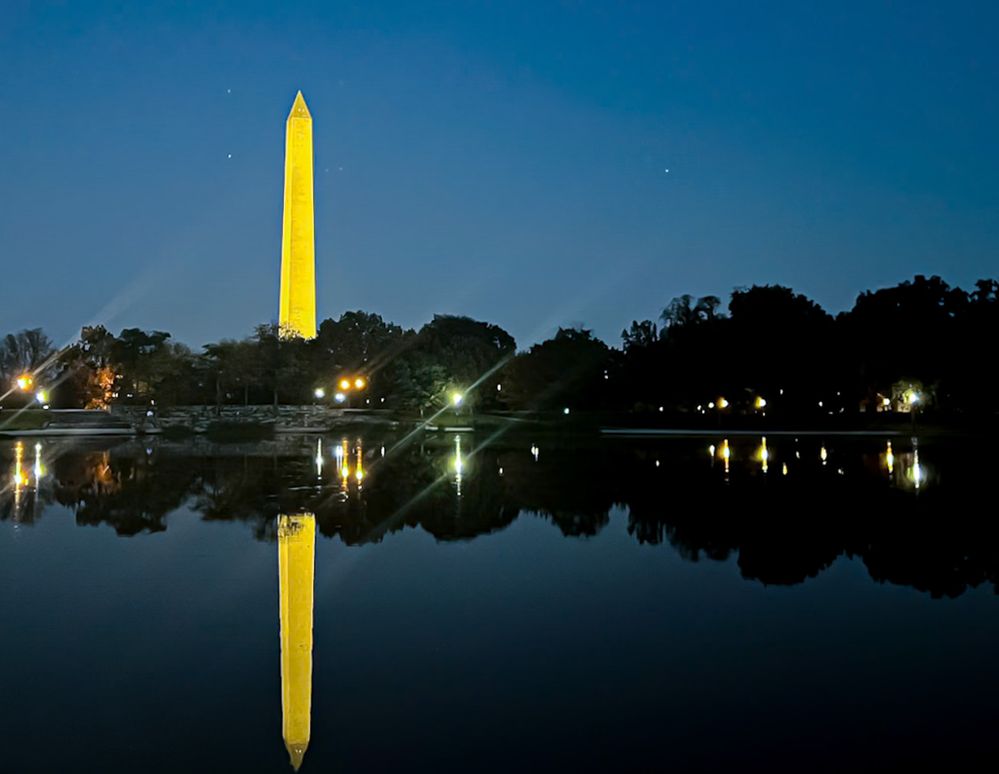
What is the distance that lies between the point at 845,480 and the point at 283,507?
32.8 feet

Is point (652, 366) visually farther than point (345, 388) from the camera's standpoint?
No

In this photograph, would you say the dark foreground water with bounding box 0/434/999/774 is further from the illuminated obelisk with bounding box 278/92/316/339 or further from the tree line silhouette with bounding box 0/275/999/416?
the tree line silhouette with bounding box 0/275/999/416

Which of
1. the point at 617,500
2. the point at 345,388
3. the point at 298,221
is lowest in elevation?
the point at 617,500

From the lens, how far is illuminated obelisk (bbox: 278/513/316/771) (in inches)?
168

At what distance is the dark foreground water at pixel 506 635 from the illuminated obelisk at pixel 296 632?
0.13ft

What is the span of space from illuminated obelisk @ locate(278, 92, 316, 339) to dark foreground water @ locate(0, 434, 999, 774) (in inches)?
1354

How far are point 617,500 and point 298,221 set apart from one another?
36.0 meters

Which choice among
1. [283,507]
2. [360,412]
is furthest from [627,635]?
[360,412]

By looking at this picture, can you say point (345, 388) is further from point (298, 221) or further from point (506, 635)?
point (506, 635)

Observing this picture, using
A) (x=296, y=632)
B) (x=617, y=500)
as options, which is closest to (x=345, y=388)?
(x=617, y=500)

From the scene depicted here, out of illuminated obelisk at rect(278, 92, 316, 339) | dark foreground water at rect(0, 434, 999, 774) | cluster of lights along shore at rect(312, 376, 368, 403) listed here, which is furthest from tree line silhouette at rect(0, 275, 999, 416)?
dark foreground water at rect(0, 434, 999, 774)

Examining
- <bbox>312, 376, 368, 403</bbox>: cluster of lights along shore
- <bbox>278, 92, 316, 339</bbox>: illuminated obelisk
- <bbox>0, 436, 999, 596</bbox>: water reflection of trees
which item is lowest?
<bbox>0, 436, 999, 596</bbox>: water reflection of trees

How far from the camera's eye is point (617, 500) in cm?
1323

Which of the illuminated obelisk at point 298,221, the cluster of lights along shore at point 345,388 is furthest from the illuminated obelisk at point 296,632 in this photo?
the cluster of lights along shore at point 345,388
